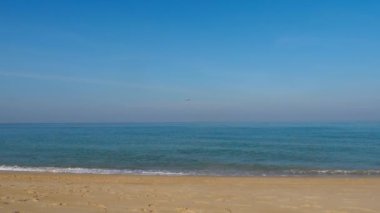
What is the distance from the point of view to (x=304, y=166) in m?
27.4

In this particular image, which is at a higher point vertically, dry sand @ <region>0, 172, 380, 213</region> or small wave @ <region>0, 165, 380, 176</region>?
dry sand @ <region>0, 172, 380, 213</region>

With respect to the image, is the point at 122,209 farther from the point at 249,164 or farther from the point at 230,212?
the point at 249,164

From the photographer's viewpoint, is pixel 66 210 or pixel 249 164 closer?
pixel 66 210

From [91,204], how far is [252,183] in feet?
32.9

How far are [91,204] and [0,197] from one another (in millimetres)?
2674

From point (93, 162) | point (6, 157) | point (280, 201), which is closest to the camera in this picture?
point (280, 201)

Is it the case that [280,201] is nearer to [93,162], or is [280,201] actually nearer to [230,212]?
[230,212]

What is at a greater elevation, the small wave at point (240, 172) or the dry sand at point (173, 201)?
the dry sand at point (173, 201)

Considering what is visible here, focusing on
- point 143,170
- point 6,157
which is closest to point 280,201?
point 143,170

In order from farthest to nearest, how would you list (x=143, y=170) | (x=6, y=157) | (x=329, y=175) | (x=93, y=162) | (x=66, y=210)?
(x=6, y=157)
(x=93, y=162)
(x=143, y=170)
(x=329, y=175)
(x=66, y=210)

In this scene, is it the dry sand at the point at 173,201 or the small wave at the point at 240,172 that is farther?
the small wave at the point at 240,172

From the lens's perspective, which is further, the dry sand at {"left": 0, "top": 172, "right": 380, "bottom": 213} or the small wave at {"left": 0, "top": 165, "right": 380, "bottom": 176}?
the small wave at {"left": 0, "top": 165, "right": 380, "bottom": 176}

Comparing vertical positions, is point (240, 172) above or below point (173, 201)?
below

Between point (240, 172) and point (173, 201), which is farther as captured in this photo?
point (240, 172)
